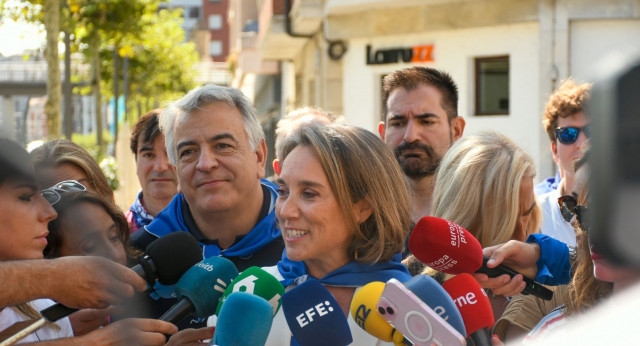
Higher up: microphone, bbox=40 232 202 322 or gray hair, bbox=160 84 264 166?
gray hair, bbox=160 84 264 166

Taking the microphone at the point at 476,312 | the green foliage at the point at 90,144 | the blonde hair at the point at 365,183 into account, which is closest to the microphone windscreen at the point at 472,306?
the microphone at the point at 476,312

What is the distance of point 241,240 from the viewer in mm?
3967

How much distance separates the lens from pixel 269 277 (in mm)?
2750

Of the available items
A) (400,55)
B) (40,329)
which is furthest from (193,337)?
(400,55)

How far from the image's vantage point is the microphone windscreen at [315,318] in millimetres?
2375

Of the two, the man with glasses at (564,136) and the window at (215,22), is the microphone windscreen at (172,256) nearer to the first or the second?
the man with glasses at (564,136)

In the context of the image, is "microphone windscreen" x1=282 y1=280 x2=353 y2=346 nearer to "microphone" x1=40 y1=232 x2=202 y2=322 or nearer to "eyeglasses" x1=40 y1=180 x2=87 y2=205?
"microphone" x1=40 y1=232 x2=202 y2=322

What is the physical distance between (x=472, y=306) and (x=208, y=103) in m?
2.19

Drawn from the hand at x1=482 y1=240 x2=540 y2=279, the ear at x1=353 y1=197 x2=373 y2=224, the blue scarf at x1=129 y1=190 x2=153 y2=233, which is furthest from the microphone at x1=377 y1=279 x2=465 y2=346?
the blue scarf at x1=129 y1=190 x2=153 y2=233

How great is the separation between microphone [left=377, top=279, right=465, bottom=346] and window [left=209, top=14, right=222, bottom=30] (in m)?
115

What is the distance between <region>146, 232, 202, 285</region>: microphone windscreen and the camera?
103 inches

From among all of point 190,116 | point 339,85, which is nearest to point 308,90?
point 339,85

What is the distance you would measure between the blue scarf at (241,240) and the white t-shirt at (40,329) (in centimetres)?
104

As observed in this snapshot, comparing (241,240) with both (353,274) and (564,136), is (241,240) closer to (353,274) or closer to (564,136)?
(353,274)
